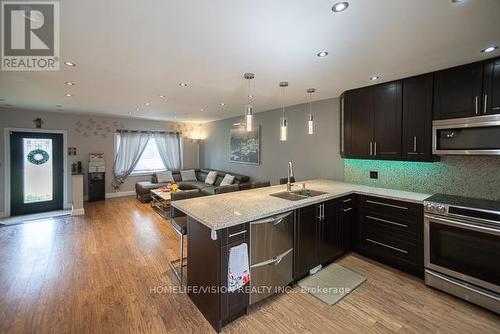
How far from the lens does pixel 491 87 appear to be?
2.27 metres

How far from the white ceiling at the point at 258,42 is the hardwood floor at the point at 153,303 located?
2.50 m

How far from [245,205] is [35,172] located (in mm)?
6240

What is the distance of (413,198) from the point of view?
8.54 ft

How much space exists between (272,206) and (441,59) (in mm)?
2392

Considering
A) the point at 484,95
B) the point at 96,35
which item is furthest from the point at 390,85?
the point at 96,35

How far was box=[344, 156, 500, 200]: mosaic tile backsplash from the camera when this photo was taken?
8.36 feet

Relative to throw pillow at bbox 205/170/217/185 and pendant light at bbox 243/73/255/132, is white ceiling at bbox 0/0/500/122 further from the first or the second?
throw pillow at bbox 205/170/217/185

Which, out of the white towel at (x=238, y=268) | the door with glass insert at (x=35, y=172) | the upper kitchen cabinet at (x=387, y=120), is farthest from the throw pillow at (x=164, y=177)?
the upper kitchen cabinet at (x=387, y=120)

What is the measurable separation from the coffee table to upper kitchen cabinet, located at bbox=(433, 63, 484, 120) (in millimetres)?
4980

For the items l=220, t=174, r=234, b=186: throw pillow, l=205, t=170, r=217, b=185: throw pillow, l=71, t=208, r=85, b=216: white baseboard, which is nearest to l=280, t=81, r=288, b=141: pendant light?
l=220, t=174, r=234, b=186: throw pillow

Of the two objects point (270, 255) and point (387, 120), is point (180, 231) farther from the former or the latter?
point (387, 120)

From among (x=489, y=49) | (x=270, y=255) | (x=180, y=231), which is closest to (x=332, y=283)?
(x=270, y=255)

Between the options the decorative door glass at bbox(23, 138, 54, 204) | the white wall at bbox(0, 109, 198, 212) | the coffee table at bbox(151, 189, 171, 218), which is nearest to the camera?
the coffee table at bbox(151, 189, 171, 218)

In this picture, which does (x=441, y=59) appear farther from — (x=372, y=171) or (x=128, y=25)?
(x=128, y=25)
